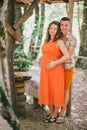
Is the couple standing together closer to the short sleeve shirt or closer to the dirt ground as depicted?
the short sleeve shirt

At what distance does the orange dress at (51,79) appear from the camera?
6.29 meters

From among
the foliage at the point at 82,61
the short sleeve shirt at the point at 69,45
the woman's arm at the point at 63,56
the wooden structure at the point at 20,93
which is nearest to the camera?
the woman's arm at the point at 63,56

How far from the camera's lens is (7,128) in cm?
331

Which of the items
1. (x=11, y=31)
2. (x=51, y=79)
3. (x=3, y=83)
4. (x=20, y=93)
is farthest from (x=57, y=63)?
(x=3, y=83)

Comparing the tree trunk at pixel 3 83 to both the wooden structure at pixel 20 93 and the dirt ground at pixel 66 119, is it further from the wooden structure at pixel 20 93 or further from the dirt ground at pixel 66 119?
the wooden structure at pixel 20 93

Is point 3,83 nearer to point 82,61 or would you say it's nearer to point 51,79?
point 51,79

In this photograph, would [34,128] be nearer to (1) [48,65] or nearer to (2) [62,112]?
(2) [62,112]

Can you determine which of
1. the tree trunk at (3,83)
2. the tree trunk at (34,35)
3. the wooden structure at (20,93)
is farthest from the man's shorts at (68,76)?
the tree trunk at (34,35)

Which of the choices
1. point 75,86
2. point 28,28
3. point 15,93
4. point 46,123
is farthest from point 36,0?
point 28,28

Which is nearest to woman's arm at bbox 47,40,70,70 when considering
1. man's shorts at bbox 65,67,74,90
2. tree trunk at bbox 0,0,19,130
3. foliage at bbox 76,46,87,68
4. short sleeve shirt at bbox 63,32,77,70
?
short sleeve shirt at bbox 63,32,77,70

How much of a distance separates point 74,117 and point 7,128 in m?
4.07

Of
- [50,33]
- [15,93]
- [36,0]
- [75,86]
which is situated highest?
[36,0]

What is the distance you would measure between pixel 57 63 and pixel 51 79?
0.33 metres

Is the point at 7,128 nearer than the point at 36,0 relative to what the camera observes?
Yes
